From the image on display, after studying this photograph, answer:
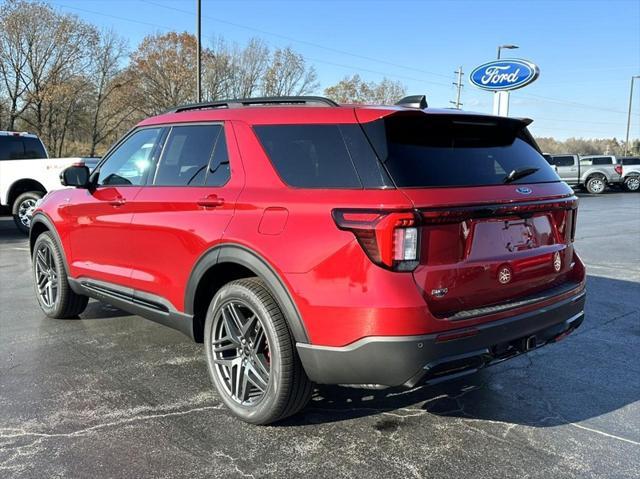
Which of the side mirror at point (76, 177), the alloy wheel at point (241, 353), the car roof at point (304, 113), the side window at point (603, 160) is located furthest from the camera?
the side window at point (603, 160)

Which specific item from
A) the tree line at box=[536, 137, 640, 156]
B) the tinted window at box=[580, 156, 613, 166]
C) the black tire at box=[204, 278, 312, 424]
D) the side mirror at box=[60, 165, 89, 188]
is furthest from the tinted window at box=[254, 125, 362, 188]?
the tree line at box=[536, 137, 640, 156]

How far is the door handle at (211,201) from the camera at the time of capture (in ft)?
10.9

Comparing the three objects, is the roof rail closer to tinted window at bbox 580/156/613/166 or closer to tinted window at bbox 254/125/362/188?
tinted window at bbox 254/125/362/188

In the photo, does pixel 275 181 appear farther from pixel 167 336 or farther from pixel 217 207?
pixel 167 336

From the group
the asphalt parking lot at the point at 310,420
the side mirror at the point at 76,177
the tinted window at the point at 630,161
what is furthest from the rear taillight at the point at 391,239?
the tinted window at the point at 630,161

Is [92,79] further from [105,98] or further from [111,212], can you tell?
[111,212]

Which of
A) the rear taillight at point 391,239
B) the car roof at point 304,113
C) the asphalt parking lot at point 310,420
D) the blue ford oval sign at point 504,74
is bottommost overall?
the asphalt parking lot at point 310,420

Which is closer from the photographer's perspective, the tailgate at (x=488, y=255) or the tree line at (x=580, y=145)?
the tailgate at (x=488, y=255)

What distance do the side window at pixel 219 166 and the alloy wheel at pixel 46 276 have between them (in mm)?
2519

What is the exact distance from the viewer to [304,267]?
9.14 feet

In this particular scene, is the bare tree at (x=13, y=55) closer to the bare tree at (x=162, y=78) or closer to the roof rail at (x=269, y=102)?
the bare tree at (x=162, y=78)

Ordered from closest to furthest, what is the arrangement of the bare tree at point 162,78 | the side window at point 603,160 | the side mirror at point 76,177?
the side mirror at point 76,177
the side window at point 603,160
the bare tree at point 162,78

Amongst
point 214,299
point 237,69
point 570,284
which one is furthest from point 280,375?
point 237,69

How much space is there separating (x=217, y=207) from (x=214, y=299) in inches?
22.2
